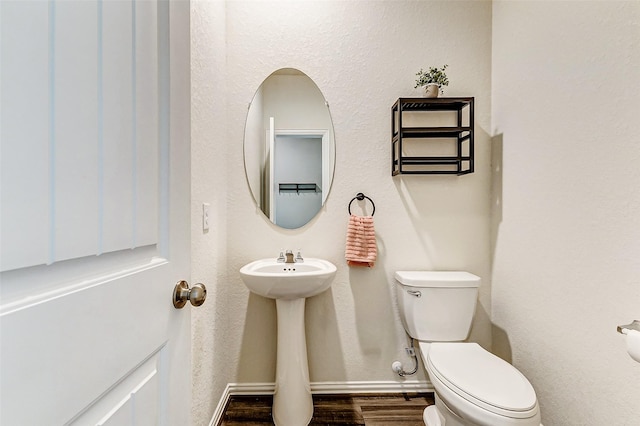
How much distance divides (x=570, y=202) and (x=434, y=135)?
77 centimetres

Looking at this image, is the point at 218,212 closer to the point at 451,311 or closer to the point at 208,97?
the point at 208,97

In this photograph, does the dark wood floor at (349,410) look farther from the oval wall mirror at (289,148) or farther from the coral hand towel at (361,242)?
the oval wall mirror at (289,148)

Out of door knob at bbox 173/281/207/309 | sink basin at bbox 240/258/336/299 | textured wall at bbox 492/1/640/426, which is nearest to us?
door knob at bbox 173/281/207/309

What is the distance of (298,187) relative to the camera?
1877 millimetres

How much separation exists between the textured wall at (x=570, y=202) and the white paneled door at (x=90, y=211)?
4.67 ft

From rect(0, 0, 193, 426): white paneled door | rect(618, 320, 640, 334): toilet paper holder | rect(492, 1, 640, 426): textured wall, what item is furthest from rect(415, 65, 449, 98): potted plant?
rect(0, 0, 193, 426): white paneled door

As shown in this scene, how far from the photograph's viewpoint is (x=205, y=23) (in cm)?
147

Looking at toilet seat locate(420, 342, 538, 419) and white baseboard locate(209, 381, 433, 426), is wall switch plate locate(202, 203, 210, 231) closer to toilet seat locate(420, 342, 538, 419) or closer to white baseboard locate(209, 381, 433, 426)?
white baseboard locate(209, 381, 433, 426)

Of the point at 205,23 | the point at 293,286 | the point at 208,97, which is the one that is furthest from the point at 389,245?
the point at 205,23

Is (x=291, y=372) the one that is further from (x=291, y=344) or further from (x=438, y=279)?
(x=438, y=279)

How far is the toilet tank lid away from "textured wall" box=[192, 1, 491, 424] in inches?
4.7

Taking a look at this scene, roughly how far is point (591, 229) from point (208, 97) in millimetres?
1739

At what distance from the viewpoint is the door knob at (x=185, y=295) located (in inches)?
27.1

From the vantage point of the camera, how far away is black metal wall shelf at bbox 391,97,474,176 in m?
1.71
